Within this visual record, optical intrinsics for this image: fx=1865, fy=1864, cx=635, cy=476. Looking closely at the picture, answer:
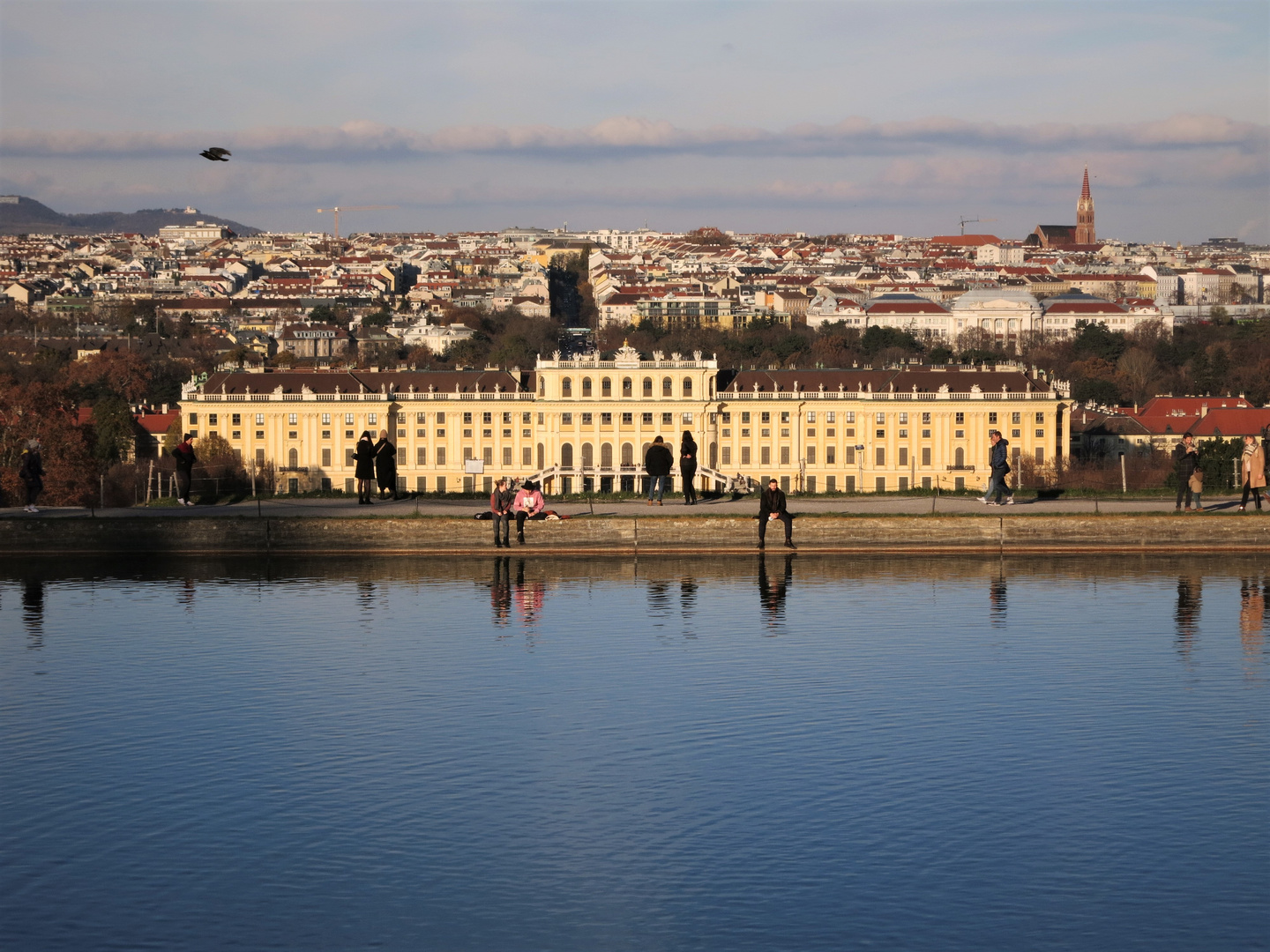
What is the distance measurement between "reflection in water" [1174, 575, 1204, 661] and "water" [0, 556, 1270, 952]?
0.37 feet

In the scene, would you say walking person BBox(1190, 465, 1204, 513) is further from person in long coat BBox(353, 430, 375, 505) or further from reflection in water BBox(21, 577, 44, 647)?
reflection in water BBox(21, 577, 44, 647)

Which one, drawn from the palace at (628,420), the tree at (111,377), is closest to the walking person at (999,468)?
the palace at (628,420)

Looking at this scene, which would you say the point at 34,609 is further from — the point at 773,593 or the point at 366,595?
the point at 773,593

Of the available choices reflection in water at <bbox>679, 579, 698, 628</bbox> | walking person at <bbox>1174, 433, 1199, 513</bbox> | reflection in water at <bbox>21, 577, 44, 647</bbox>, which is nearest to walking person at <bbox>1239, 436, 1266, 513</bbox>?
walking person at <bbox>1174, 433, 1199, 513</bbox>

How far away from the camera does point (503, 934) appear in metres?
11.8

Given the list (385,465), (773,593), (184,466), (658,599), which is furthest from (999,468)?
(184,466)

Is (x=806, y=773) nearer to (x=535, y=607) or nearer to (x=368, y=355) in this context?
(x=535, y=607)

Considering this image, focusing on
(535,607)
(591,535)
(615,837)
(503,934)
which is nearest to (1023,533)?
(591,535)

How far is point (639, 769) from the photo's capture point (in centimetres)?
1546

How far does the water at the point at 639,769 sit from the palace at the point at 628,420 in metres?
62.0

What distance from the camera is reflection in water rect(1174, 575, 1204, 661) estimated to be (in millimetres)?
20328

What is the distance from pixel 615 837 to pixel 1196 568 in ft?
48.2

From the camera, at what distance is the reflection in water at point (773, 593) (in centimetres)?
2205

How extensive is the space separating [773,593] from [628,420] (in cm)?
6656
